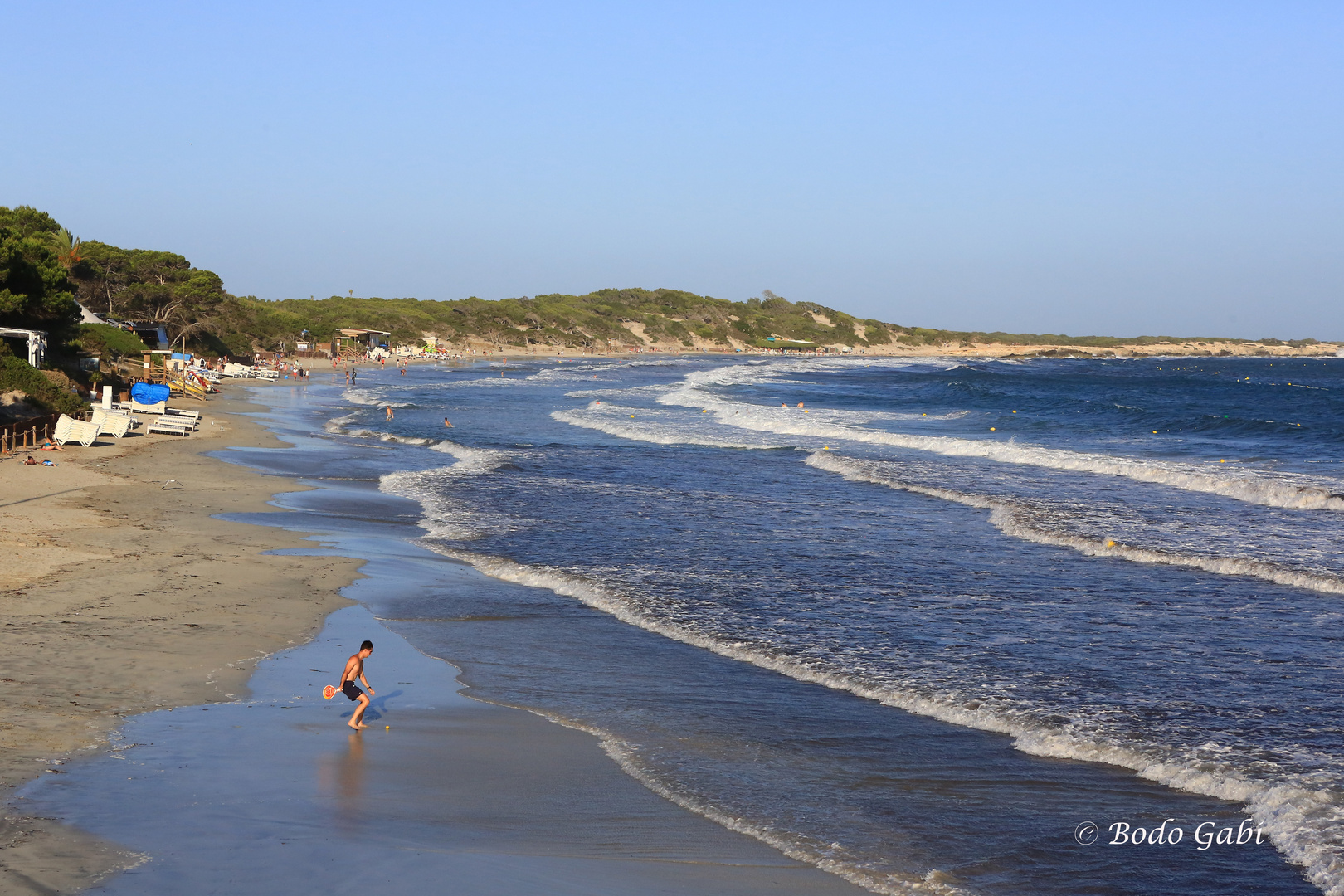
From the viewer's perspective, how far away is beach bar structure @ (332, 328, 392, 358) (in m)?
108

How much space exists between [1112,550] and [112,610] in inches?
566

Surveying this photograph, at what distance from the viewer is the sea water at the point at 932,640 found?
7094 millimetres

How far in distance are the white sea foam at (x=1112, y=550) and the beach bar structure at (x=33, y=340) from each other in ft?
82.8

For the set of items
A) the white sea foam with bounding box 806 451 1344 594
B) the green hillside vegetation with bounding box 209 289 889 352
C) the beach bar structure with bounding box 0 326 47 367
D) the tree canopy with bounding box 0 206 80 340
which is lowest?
the white sea foam with bounding box 806 451 1344 594

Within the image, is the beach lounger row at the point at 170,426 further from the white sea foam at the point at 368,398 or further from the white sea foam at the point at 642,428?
the white sea foam at the point at 368,398

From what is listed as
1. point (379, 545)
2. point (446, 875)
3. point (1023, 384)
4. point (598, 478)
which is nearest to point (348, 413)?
point (598, 478)

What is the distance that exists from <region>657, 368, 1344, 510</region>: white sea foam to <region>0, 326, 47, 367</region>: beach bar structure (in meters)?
24.7

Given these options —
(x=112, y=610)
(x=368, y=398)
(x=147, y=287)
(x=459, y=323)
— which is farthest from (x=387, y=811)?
(x=459, y=323)

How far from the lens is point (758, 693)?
32.8 ft

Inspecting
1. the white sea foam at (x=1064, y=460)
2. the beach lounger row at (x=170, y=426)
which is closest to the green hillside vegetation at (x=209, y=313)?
the beach lounger row at (x=170, y=426)

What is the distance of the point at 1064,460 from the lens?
30406mm

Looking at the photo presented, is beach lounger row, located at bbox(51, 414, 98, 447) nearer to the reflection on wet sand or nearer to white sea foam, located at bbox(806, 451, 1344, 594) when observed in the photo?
white sea foam, located at bbox(806, 451, 1344, 594)

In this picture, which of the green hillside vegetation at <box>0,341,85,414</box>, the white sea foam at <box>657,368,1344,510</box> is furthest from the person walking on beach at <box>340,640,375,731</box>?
the green hillside vegetation at <box>0,341,85,414</box>

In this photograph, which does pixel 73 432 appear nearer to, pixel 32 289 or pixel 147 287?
pixel 32 289
